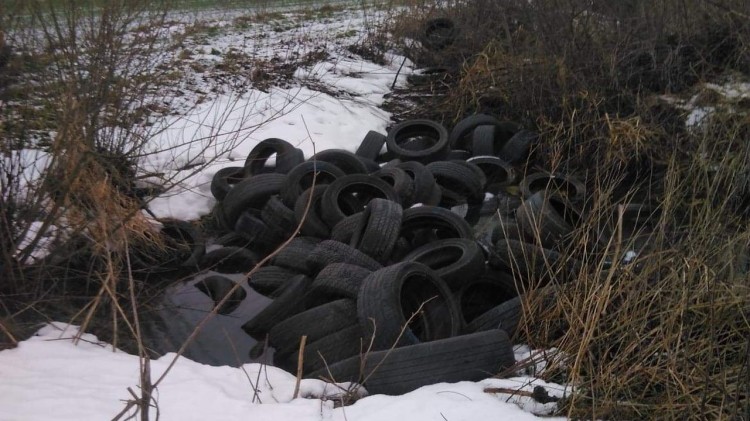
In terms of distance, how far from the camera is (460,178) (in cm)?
707

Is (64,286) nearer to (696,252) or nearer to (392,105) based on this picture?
(696,252)

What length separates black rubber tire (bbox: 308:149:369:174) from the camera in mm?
7059

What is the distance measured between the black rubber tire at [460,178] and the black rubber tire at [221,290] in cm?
263

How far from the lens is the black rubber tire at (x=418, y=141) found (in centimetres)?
772

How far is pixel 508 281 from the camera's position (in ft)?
17.1

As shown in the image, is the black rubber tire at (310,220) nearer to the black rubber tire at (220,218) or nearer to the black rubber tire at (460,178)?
the black rubber tire at (220,218)

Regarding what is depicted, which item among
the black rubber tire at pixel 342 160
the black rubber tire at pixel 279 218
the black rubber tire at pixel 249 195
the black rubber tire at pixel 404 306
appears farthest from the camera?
the black rubber tire at pixel 342 160

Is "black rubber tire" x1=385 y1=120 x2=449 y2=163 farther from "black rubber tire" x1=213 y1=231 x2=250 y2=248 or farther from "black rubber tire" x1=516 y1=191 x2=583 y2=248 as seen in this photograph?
"black rubber tire" x1=213 y1=231 x2=250 y2=248

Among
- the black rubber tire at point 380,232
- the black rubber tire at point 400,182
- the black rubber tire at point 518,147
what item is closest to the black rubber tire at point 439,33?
the black rubber tire at point 518,147

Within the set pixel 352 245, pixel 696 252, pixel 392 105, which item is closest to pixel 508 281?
pixel 352 245

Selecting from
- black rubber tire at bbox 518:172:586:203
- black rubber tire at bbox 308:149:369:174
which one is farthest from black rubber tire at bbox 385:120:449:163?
black rubber tire at bbox 518:172:586:203

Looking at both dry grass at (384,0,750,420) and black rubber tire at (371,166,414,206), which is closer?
dry grass at (384,0,750,420)

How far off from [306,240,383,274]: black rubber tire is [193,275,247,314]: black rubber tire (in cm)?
68

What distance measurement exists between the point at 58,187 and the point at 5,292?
2.68 ft
